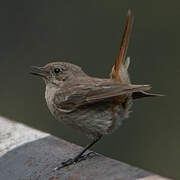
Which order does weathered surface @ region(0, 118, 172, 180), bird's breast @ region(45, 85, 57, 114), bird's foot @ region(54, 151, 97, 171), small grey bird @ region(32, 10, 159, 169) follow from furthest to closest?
1. bird's breast @ region(45, 85, 57, 114)
2. small grey bird @ region(32, 10, 159, 169)
3. bird's foot @ region(54, 151, 97, 171)
4. weathered surface @ region(0, 118, 172, 180)

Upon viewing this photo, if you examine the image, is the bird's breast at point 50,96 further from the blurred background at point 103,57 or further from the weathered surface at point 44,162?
the blurred background at point 103,57

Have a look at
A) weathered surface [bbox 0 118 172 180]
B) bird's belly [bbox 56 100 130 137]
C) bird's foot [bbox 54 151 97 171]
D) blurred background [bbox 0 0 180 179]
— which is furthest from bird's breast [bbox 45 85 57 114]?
blurred background [bbox 0 0 180 179]

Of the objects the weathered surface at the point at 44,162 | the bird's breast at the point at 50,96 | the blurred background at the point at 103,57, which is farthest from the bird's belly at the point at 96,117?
the blurred background at the point at 103,57

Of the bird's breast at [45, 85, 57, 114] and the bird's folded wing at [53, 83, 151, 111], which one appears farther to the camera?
the bird's breast at [45, 85, 57, 114]

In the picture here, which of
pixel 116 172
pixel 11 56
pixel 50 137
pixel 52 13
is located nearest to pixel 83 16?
pixel 52 13

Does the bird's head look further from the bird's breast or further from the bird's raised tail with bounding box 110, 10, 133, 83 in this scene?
the bird's raised tail with bounding box 110, 10, 133, 83

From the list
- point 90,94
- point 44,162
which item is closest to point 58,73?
point 90,94
